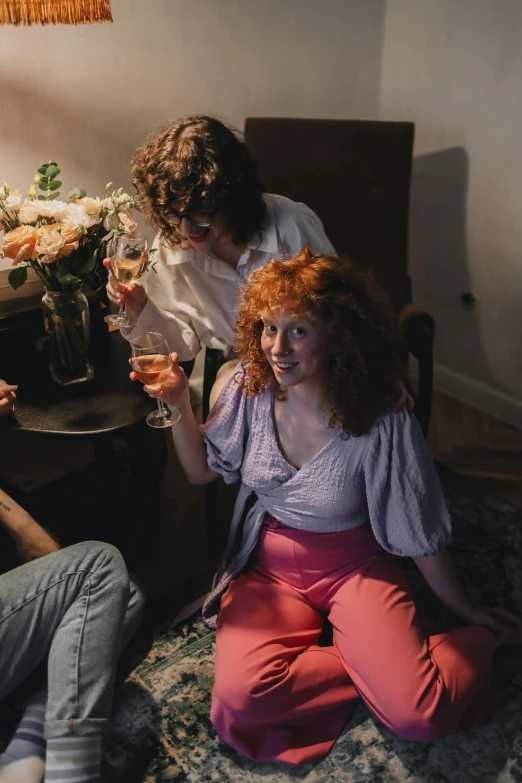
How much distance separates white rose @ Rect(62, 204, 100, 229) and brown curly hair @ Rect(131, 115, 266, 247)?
0.51 feet

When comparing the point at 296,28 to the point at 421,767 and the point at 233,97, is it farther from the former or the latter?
the point at 421,767

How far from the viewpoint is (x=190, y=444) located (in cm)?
156

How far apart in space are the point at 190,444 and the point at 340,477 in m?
0.35

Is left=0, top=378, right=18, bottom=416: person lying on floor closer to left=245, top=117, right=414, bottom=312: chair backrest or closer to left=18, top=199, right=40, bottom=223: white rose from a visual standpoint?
left=18, top=199, right=40, bottom=223: white rose

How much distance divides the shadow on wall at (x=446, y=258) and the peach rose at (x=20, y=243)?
161 centimetres

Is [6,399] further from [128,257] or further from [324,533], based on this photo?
[324,533]

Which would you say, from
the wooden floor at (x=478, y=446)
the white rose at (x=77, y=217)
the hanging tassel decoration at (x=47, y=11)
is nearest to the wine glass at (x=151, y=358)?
the white rose at (x=77, y=217)

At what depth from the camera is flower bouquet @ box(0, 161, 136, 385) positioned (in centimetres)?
144

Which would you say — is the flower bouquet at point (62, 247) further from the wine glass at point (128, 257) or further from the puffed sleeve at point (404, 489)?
the puffed sleeve at point (404, 489)

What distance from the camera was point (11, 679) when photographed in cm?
137

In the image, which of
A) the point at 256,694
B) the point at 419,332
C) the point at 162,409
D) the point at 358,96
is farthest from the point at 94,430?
the point at 358,96

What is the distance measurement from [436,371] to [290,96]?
1.20 metres

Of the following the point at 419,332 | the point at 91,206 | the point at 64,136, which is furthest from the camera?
the point at 64,136

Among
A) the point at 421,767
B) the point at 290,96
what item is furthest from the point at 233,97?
the point at 421,767
